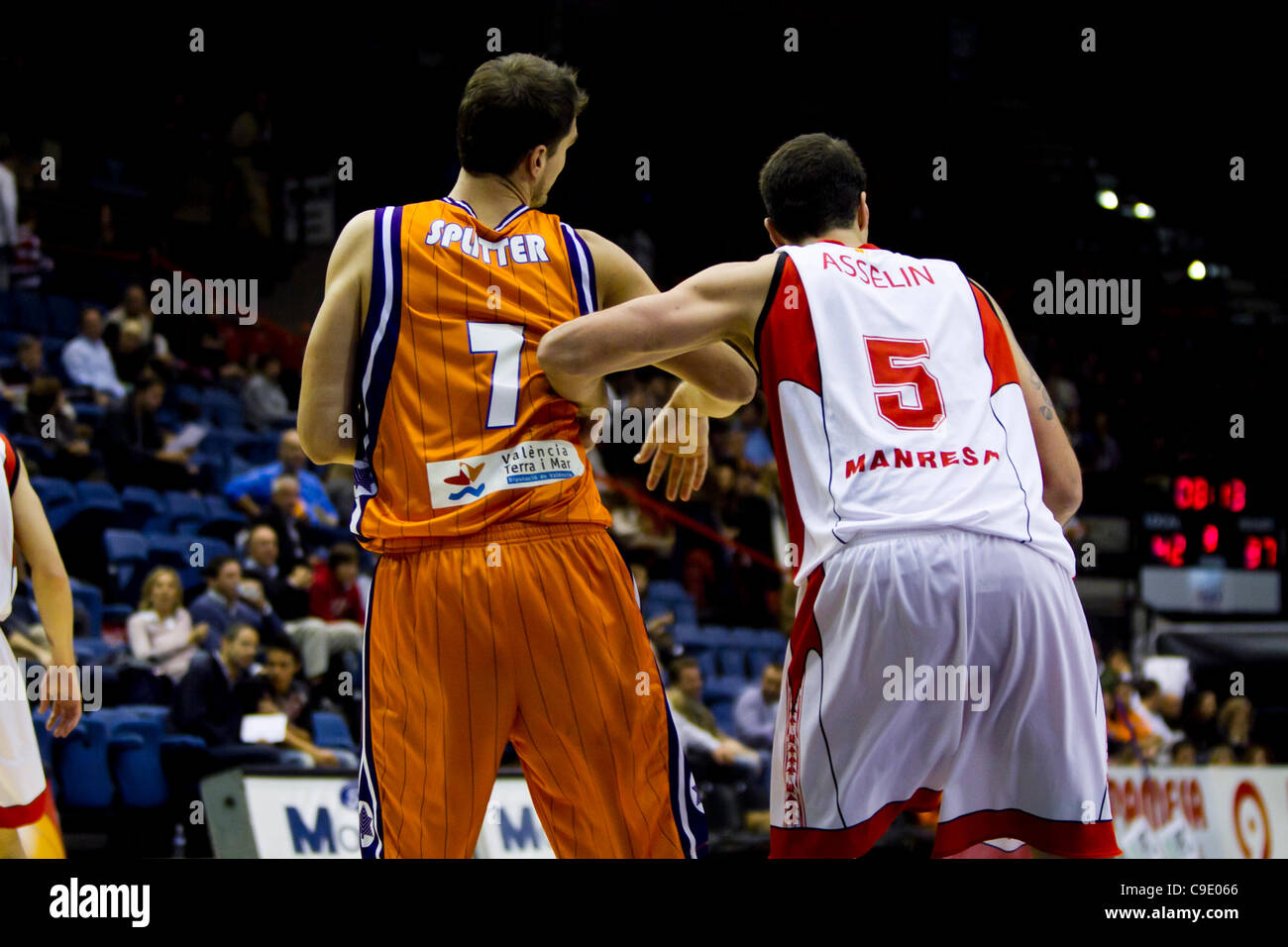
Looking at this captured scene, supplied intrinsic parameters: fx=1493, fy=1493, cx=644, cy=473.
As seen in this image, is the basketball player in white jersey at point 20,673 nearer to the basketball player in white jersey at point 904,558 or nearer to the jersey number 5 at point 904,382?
the basketball player in white jersey at point 904,558

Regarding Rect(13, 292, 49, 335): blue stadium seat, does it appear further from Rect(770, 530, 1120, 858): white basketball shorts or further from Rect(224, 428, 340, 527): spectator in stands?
Rect(770, 530, 1120, 858): white basketball shorts

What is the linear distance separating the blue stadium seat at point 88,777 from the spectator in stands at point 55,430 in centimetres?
297

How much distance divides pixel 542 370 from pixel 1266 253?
63.6 ft

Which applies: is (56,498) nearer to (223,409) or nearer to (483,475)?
(223,409)

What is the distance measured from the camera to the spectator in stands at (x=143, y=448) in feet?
35.0

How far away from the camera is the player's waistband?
3232mm

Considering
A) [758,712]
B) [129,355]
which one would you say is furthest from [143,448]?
[758,712]

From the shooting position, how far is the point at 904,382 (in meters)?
3.04

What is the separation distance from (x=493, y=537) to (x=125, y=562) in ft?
24.0

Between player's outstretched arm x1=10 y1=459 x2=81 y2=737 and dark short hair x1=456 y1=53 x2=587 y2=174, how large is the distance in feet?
6.09

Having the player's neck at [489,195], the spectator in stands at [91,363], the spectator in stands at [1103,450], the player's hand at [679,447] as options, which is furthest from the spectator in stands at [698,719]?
the spectator in stands at [1103,450]

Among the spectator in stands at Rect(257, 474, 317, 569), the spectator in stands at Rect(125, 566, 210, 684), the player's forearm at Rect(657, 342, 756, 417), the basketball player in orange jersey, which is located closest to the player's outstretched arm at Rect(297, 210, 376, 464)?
the basketball player in orange jersey

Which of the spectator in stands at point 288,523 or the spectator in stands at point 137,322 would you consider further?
the spectator in stands at point 137,322

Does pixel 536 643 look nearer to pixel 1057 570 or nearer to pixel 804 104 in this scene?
pixel 1057 570
